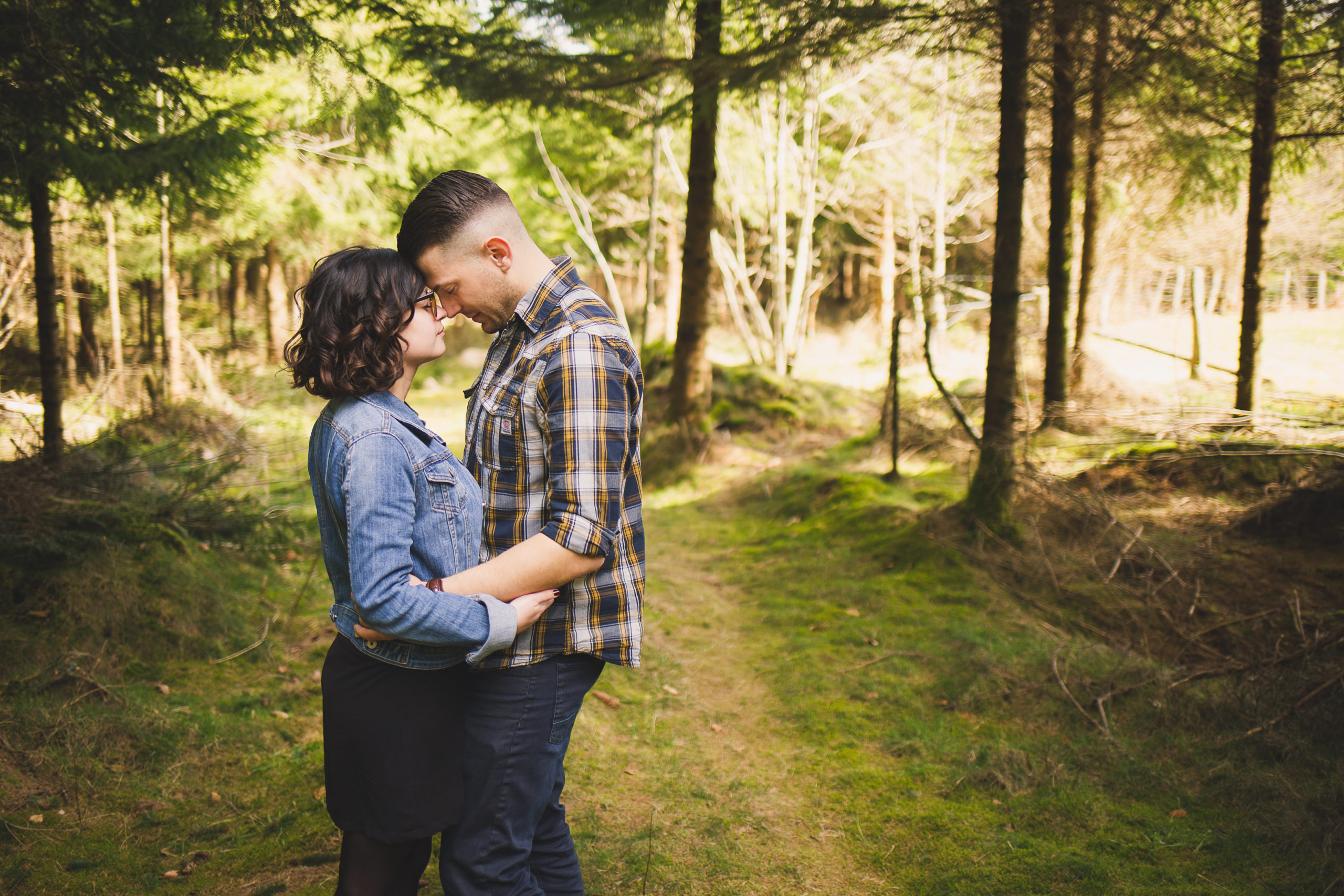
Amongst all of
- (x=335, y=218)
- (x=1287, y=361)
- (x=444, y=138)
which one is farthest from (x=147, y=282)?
(x=1287, y=361)

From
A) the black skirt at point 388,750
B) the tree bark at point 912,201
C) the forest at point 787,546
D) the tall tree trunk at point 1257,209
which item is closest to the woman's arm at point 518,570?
the black skirt at point 388,750

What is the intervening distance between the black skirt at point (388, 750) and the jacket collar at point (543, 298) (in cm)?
82

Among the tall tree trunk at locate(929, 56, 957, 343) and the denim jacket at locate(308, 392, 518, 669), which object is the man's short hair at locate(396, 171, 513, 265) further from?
the tall tree trunk at locate(929, 56, 957, 343)

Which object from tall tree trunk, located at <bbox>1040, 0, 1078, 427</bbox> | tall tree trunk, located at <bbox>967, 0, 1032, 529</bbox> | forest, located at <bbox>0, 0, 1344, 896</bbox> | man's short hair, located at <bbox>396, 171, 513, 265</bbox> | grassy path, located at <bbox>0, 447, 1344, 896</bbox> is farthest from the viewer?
tall tree trunk, located at <bbox>1040, 0, 1078, 427</bbox>

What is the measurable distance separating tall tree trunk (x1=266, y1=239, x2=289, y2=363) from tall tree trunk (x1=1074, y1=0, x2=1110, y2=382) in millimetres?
14486

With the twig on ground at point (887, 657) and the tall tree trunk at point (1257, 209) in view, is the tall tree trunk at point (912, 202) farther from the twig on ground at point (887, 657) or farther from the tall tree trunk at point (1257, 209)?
the twig on ground at point (887, 657)

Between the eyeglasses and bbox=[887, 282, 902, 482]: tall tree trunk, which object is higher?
the eyeglasses

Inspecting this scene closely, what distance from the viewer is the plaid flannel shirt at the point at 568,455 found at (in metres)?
1.68

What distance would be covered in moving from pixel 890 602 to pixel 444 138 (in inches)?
556

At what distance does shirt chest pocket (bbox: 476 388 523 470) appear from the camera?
5.92 ft

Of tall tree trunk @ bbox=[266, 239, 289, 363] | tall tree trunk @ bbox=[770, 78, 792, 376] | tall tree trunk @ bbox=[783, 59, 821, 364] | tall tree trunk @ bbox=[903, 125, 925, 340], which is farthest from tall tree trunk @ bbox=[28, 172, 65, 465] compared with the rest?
tall tree trunk @ bbox=[903, 125, 925, 340]

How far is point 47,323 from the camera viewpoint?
5512 millimetres

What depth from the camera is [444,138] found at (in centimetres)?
1602

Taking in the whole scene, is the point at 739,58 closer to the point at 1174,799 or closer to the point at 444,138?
the point at 1174,799
